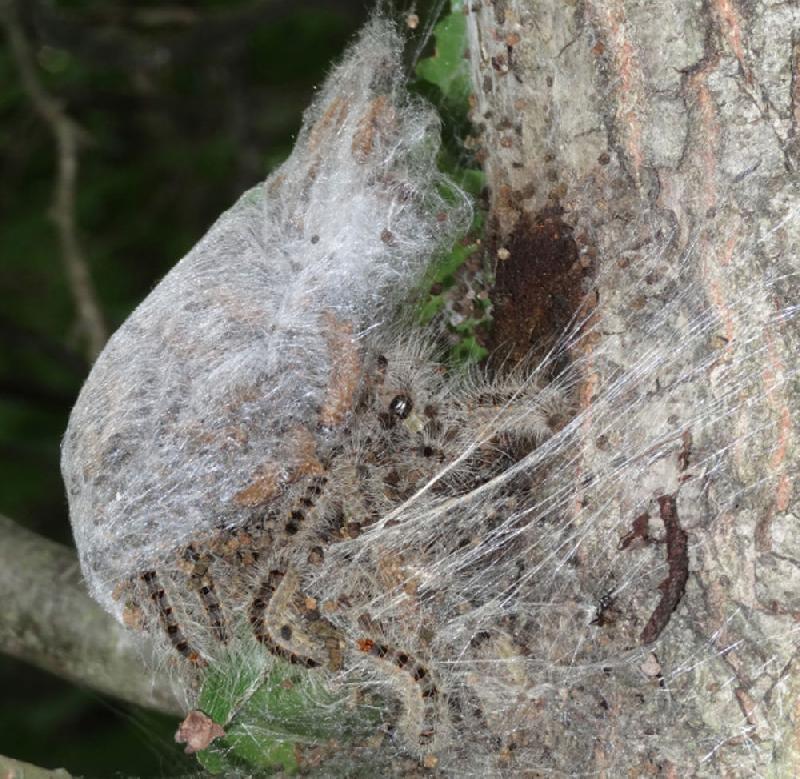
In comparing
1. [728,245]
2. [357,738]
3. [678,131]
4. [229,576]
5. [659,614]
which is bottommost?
[357,738]

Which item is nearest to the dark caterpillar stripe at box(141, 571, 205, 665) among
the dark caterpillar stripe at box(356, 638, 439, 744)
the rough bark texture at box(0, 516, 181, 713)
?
the rough bark texture at box(0, 516, 181, 713)

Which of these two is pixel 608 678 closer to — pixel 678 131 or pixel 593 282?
→ pixel 593 282

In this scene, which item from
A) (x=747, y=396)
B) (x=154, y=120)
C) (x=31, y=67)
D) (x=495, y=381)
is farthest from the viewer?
(x=154, y=120)

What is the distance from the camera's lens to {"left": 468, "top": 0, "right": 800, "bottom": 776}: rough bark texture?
6.23ft

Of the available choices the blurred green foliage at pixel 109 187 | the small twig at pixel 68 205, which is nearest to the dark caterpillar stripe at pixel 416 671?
the small twig at pixel 68 205

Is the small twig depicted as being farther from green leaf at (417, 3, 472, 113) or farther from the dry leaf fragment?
the dry leaf fragment

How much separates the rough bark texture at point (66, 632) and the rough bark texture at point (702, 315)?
130 cm

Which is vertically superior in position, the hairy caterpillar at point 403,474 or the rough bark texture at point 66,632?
the hairy caterpillar at point 403,474

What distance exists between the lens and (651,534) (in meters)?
2.03

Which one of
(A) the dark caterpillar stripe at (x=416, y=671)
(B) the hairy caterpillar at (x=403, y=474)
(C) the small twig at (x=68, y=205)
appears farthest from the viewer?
(C) the small twig at (x=68, y=205)

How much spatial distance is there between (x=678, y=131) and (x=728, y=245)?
24 centimetres

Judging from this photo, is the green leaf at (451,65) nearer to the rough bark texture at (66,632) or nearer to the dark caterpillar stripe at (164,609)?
the dark caterpillar stripe at (164,609)

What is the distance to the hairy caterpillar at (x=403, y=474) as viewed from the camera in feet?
6.64

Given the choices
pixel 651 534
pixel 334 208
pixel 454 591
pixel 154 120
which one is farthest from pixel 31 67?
pixel 651 534
